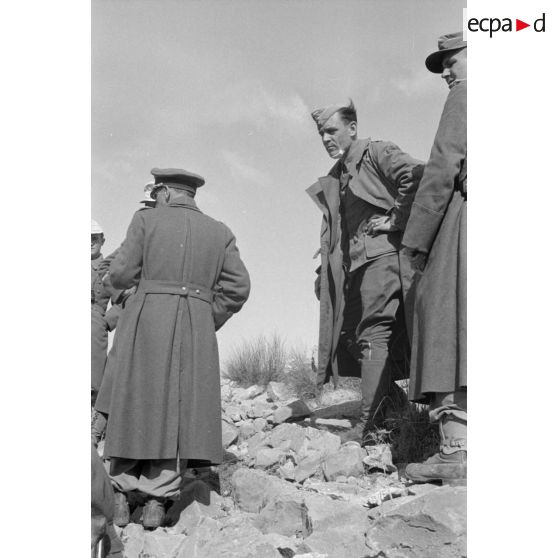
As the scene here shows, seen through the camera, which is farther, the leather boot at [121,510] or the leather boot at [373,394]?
the leather boot at [373,394]

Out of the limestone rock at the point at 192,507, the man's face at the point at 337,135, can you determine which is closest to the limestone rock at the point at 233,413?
the limestone rock at the point at 192,507

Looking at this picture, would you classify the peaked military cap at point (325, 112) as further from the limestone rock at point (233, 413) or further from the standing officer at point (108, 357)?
the limestone rock at point (233, 413)

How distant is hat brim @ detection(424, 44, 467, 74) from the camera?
4.25 m

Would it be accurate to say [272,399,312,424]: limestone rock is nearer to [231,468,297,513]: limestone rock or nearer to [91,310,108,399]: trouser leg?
[91,310,108,399]: trouser leg

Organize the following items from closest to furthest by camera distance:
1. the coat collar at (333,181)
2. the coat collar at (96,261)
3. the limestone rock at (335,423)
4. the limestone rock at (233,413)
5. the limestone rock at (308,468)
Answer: the limestone rock at (308,468) → the coat collar at (333,181) → the limestone rock at (335,423) → the limestone rock at (233,413) → the coat collar at (96,261)

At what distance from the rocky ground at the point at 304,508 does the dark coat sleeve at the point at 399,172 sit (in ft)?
5.29

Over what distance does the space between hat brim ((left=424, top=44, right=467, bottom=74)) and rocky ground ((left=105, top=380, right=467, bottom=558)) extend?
7.32 ft

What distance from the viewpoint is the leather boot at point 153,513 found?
13.7 ft

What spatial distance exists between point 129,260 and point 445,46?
6.83 feet

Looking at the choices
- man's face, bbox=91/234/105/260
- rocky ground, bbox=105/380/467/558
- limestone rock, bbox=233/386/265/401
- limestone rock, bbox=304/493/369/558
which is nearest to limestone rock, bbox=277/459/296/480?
rocky ground, bbox=105/380/467/558

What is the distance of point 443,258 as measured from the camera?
159 inches

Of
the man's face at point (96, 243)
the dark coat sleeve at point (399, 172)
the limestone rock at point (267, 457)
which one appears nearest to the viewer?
the limestone rock at point (267, 457)

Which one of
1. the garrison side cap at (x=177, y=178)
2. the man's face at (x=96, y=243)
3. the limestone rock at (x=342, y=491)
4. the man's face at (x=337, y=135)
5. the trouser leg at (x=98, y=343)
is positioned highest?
the man's face at (x=337, y=135)

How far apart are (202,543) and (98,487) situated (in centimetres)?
69
